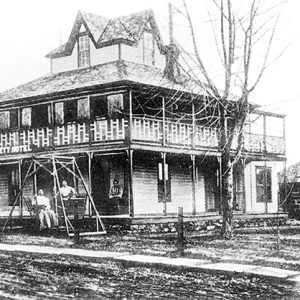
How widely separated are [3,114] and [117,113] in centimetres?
734

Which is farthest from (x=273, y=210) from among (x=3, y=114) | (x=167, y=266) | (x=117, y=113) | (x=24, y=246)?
(x=167, y=266)

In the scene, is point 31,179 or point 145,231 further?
point 31,179

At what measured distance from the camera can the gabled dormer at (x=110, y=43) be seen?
2877 centimetres

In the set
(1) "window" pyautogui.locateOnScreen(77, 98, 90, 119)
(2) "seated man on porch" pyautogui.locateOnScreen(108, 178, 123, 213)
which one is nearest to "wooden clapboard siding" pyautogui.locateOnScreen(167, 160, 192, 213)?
(2) "seated man on porch" pyautogui.locateOnScreen(108, 178, 123, 213)

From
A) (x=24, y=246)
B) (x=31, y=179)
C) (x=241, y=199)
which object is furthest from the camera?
(x=241, y=199)

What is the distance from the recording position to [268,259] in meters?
12.6

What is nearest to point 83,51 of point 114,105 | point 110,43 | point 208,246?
point 110,43

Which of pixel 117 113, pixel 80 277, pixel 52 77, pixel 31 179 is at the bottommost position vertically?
pixel 80 277

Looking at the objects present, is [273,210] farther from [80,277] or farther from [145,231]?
[80,277]

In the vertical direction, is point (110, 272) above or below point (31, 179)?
below

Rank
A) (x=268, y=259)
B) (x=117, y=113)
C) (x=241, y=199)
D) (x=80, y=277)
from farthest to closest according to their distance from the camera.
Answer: (x=241, y=199) → (x=117, y=113) → (x=268, y=259) → (x=80, y=277)

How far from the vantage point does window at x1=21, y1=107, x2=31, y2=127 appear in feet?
95.7

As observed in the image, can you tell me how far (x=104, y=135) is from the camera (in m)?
24.4

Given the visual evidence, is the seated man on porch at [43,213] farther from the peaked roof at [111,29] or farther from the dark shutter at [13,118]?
the peaked roof at [111,29]
